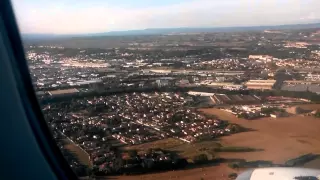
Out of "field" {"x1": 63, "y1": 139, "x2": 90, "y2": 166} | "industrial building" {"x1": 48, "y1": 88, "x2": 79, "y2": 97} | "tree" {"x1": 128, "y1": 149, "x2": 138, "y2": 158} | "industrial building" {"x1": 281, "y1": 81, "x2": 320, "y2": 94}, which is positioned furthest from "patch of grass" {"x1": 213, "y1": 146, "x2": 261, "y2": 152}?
"industrial building" {"x1": 48, "y1": 88, "x2": 79, "y2": 97}

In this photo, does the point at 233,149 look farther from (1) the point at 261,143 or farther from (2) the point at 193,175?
(2) the point at 193,175

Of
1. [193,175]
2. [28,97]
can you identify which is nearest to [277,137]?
[193,175]

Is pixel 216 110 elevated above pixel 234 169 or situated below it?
above

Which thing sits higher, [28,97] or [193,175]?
[28,97]

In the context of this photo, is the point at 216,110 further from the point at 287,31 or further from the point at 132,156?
the point at 287,31

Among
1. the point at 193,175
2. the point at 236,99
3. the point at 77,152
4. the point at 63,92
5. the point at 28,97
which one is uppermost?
the point at 28,97

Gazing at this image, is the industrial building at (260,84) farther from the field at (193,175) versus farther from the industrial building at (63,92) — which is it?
the industrial building at (63,92)

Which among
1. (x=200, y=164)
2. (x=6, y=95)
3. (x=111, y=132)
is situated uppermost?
(x=6, y=95)

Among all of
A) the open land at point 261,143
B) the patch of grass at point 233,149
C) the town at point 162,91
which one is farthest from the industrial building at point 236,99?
the patch of grass at point 233,149

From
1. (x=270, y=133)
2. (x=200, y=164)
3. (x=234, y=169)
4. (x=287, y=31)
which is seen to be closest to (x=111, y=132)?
(x=200, y=164)
